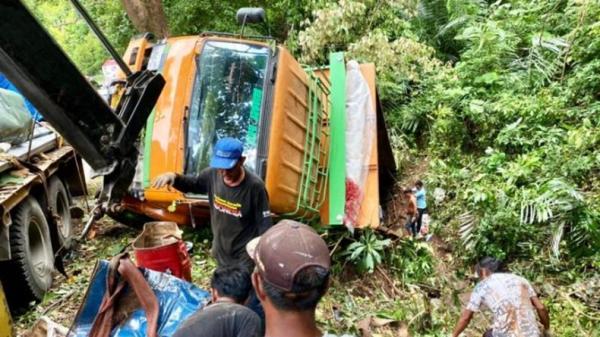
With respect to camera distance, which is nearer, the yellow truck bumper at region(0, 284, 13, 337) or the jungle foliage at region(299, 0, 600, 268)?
the yellow truck bumper at region(0, 284, 13, 337)

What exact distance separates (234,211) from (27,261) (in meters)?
→ 2.18

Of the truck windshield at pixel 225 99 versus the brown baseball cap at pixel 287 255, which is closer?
the brown baseball cap at pixel 287 255

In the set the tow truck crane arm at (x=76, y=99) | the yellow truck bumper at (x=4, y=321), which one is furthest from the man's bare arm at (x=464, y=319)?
the yellow truck bumper at (x=4, y=321)

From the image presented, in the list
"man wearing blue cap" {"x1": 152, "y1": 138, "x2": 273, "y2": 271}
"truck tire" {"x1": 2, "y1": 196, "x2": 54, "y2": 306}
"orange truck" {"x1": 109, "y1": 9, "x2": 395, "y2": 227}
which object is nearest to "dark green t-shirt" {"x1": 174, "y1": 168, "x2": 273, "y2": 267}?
"man wearing blue cap" {"x1": 152, "y1": 138, "x2": 273, "y2": 271}

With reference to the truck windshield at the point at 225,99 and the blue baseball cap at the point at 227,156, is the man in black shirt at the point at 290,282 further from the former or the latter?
the truck windshield at the point at 225,99

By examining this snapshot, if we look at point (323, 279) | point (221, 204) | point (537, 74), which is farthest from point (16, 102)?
point (537, 74)

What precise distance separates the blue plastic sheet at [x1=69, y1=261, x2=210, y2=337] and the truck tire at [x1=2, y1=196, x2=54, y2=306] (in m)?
1.67

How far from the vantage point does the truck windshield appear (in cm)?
470

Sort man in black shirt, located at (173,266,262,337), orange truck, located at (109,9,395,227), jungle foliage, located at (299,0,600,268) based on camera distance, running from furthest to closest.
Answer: jungle foliage, located at (299,0,600,268)
orange truck, located at (109,9,395,227)
man in black shirt, located at (173,266,262,337)

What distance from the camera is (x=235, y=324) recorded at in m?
1.92

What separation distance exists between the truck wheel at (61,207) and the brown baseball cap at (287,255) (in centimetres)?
460

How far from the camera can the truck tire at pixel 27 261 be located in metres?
4.41

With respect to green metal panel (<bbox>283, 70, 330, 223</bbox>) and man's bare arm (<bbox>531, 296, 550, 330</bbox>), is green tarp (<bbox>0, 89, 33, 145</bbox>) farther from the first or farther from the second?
man's bare arm (<bbox>531, 296, 550, 330</bbox>)

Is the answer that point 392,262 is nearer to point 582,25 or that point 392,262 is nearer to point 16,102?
point 16,102
